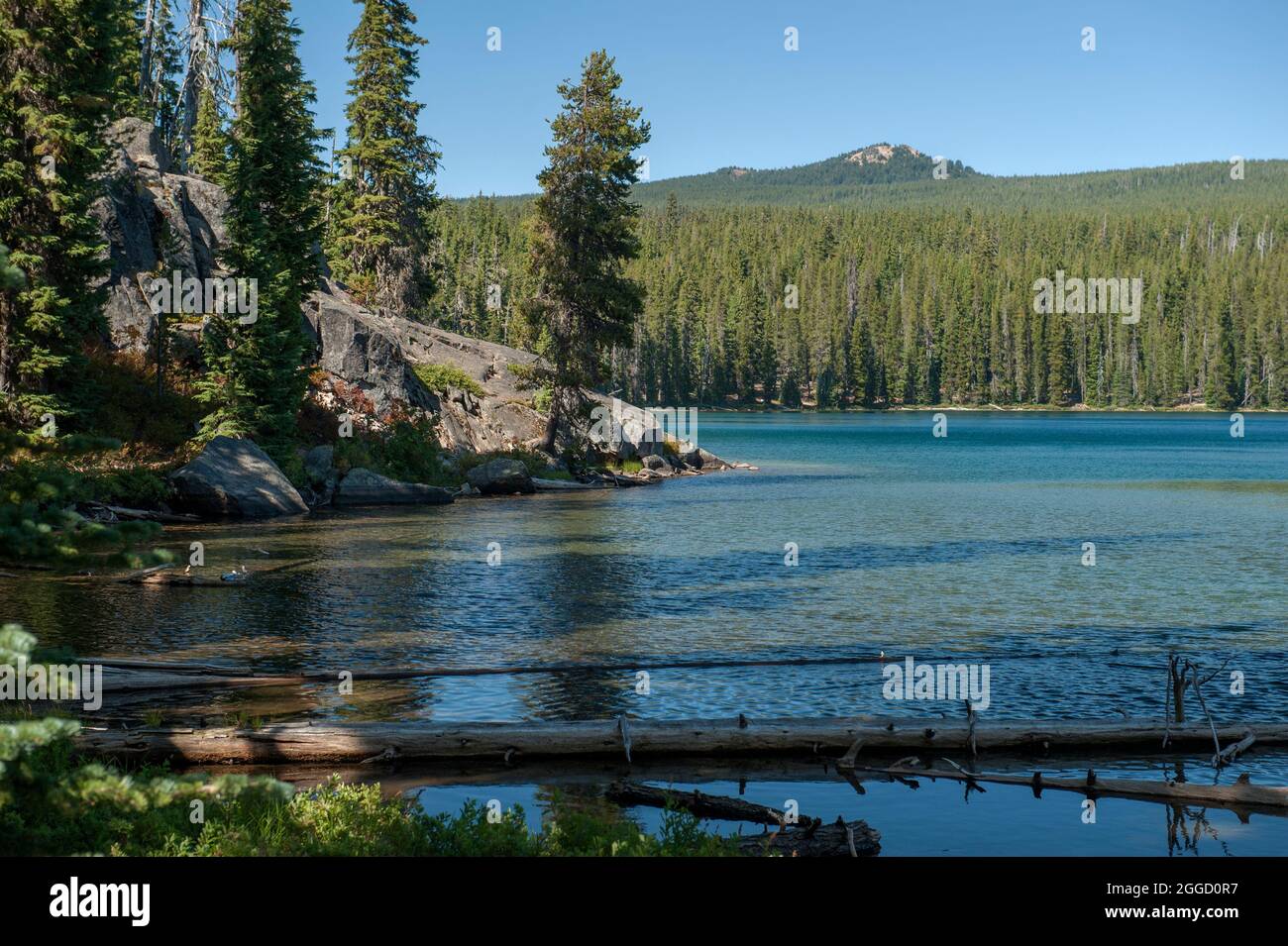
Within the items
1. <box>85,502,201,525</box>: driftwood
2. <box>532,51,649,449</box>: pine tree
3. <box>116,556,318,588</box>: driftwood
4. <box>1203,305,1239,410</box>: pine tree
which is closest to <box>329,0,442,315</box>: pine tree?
<box>532,51,649,449</box>: pine tree

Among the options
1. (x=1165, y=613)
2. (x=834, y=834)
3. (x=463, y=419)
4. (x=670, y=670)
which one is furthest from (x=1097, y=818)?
(x=463, y=419)

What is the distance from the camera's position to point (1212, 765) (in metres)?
14.6

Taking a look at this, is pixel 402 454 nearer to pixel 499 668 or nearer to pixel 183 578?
pixel 183 578

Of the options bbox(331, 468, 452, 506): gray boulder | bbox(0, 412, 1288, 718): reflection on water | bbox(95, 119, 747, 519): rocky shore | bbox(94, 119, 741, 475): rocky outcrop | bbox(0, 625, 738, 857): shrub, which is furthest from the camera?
bbox(331, 468, 452, 506): gray boulder

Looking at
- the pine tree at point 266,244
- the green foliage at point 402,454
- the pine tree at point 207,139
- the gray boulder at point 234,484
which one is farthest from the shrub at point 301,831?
the pine tree at point 207,139

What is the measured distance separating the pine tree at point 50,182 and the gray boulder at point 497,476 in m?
19.0

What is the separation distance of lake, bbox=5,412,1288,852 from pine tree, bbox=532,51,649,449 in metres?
8.59

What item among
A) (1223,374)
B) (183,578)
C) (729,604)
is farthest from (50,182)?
(1223,374)

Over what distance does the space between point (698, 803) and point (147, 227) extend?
4005cm

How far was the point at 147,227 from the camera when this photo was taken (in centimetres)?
4459

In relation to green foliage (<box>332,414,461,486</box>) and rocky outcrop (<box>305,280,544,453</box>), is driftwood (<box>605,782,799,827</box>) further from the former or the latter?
rocky outcrop (<box>305,280,544,453</box>)

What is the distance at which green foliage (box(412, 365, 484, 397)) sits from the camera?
183 feet
